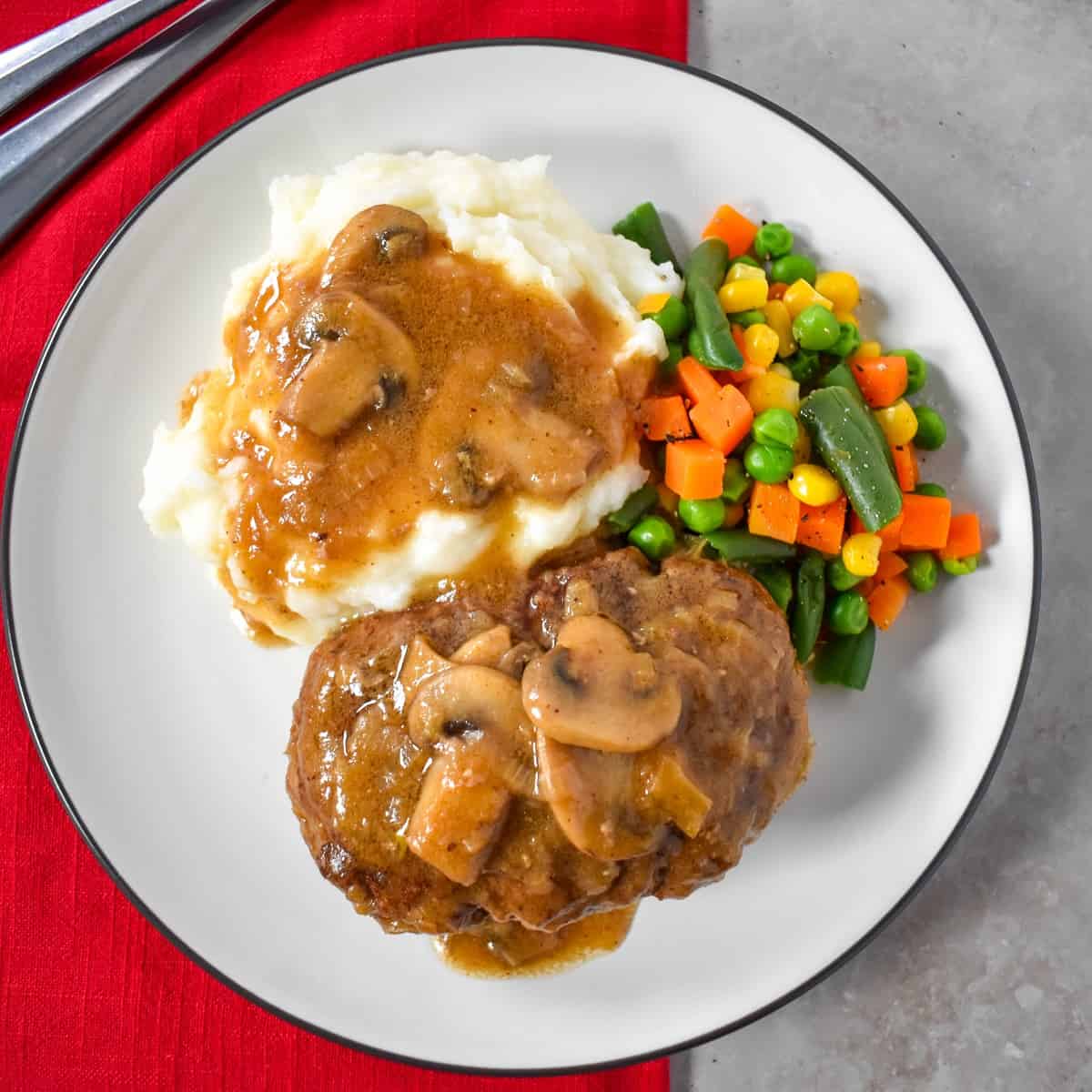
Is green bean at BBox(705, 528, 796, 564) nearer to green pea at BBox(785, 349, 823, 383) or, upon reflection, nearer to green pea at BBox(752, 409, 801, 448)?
green pea at BBox(752, 409, 801, 448)

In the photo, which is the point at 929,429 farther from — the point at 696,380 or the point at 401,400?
the point at 401,400

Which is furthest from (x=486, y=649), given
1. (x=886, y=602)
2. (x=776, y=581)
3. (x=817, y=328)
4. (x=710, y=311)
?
(x=817, y=328)

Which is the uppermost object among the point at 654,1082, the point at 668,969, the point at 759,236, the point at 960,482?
the point at 759,236

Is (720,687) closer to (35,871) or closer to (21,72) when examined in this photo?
(35,871)

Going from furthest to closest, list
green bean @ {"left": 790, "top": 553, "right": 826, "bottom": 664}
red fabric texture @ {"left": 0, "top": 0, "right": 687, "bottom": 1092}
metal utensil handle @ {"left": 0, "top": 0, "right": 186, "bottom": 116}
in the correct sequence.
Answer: metal utensil handle @ {"left": 0, "top": 0, "right": 186, "bottom": 116} < red fabric texture @ {"left": 0, "top": 0, "right": 687, "bottom": 1092} < green bean @ {"left": 790, "top": 553, "right": 826, "bottom": 664}

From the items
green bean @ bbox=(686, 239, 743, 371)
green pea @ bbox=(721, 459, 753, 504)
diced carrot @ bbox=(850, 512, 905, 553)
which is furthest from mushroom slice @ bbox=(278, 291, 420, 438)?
diced carrot @ bbox=(850, 512, 905, 553)

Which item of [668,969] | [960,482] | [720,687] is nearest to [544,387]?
[720,687]

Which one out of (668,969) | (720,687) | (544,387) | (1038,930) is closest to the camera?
(720,687)
